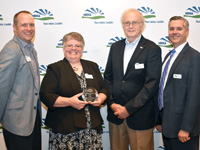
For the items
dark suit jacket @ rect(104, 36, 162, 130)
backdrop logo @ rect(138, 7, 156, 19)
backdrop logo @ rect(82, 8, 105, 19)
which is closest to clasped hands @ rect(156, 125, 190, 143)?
dark suit jacket @ rect(104, 36, 162, 130)

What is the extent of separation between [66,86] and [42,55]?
4.87 ft

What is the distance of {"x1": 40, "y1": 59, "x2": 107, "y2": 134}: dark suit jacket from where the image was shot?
1.98m

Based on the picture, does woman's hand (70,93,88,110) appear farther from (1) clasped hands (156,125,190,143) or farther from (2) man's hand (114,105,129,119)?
(1) clasped hands (156,125,190,143)

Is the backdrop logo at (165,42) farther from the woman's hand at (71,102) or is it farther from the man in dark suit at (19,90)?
the man in dark suit at (19,90)

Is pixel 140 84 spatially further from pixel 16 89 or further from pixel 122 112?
pixel 16 89

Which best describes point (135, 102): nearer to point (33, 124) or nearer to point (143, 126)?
point (143, 126)

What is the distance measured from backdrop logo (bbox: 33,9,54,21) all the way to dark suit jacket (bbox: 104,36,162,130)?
1.58 meters

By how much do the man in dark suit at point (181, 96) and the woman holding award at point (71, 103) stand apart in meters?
0.73

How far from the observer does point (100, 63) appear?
10.9 ft

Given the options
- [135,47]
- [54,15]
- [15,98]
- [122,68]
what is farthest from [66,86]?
[54,15]

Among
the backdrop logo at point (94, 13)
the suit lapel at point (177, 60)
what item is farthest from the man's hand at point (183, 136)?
the backdrop logo at point (94, 13)

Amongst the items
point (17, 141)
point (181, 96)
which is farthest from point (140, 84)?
point (17, 141)

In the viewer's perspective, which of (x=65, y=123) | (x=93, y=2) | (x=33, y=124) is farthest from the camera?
(x=93, y=2)

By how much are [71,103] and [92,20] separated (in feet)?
5.79
